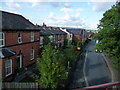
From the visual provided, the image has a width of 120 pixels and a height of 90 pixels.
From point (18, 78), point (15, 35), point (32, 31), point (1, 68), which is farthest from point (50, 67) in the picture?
point (32, 31)

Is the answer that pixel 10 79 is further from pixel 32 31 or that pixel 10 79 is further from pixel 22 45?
pixel 32 31

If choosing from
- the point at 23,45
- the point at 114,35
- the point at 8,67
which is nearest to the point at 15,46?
the point at 23,45

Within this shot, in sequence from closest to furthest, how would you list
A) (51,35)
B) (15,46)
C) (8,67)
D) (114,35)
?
(8,67)
(15,46)
(114,35)
(51,35)

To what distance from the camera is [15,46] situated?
14242 millimetres

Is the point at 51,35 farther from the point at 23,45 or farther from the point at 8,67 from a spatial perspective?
the point at 8,67

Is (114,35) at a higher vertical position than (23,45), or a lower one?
higher

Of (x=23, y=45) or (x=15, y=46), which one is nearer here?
(x=15, y=46)

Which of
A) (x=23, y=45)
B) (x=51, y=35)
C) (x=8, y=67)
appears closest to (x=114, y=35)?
(x=23, y=45)

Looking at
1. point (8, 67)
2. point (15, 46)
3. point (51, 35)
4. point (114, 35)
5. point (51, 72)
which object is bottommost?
point (8, 67)

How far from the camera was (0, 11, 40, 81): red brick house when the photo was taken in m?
12.0

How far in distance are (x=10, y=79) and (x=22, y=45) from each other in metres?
4.71

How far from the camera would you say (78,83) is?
12570 millimetres

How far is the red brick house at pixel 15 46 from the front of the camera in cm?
1205

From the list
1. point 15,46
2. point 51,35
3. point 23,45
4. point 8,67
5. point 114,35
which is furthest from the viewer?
point 51,35
